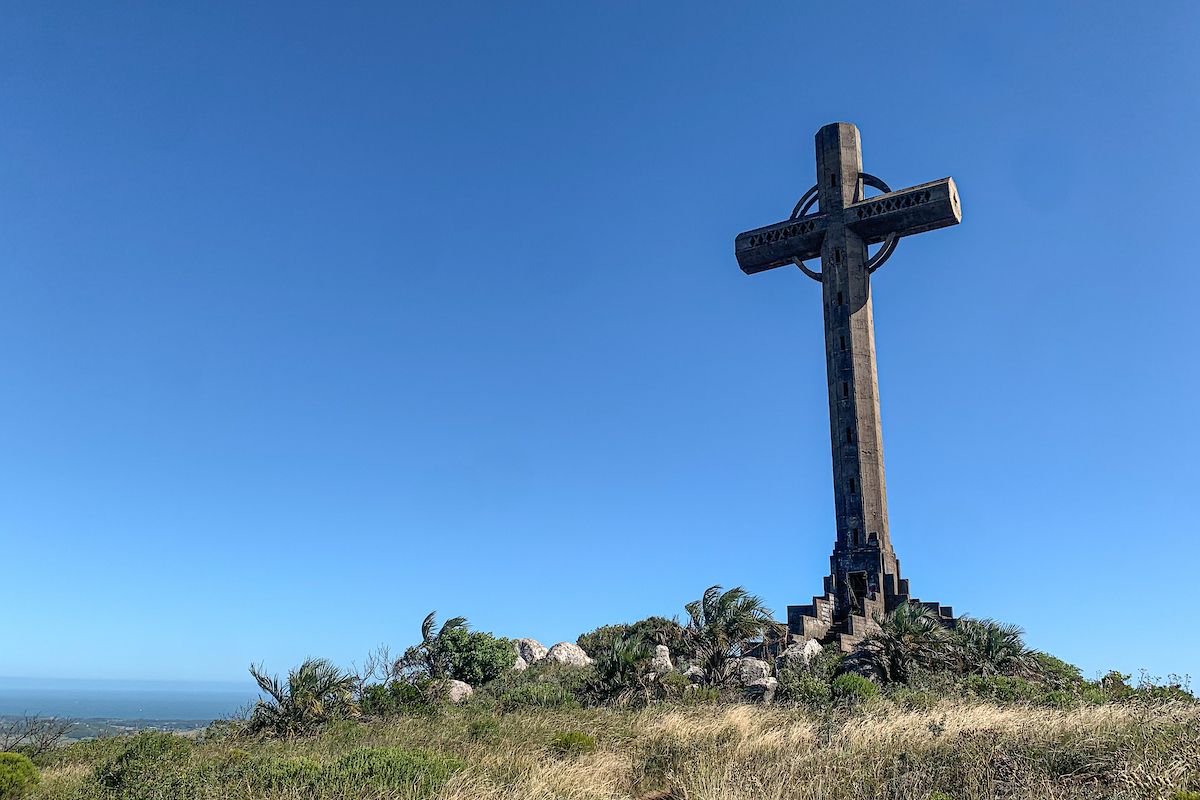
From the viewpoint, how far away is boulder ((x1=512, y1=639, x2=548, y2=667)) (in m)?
37.4

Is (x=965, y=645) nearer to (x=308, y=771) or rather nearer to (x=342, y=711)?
(x=342, y=711)

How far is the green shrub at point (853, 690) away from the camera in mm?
17750

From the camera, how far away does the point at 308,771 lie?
34.6ft

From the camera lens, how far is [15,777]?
1200 cm

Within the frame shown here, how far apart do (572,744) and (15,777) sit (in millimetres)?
8433

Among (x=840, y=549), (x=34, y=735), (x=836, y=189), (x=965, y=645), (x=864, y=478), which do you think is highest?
(x=836, y=189)

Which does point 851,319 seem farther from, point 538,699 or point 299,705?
point 299,705

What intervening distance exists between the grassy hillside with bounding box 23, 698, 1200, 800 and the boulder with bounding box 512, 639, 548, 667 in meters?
21.6

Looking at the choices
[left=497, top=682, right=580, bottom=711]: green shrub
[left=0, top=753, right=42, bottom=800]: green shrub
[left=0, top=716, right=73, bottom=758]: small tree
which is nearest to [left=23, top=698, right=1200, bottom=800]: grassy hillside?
[left=0, top=753, right=42, bottom=800]: green shrub

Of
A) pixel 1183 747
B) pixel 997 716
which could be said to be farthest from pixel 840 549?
pixel 1183 747

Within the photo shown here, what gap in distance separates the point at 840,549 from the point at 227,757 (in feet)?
81.7

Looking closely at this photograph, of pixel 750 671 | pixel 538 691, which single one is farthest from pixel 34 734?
pixel 750 671

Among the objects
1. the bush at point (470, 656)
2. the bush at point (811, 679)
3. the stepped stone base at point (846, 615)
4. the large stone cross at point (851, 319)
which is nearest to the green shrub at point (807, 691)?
the bush at point (811, 679)

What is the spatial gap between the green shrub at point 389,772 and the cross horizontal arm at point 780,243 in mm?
30800
